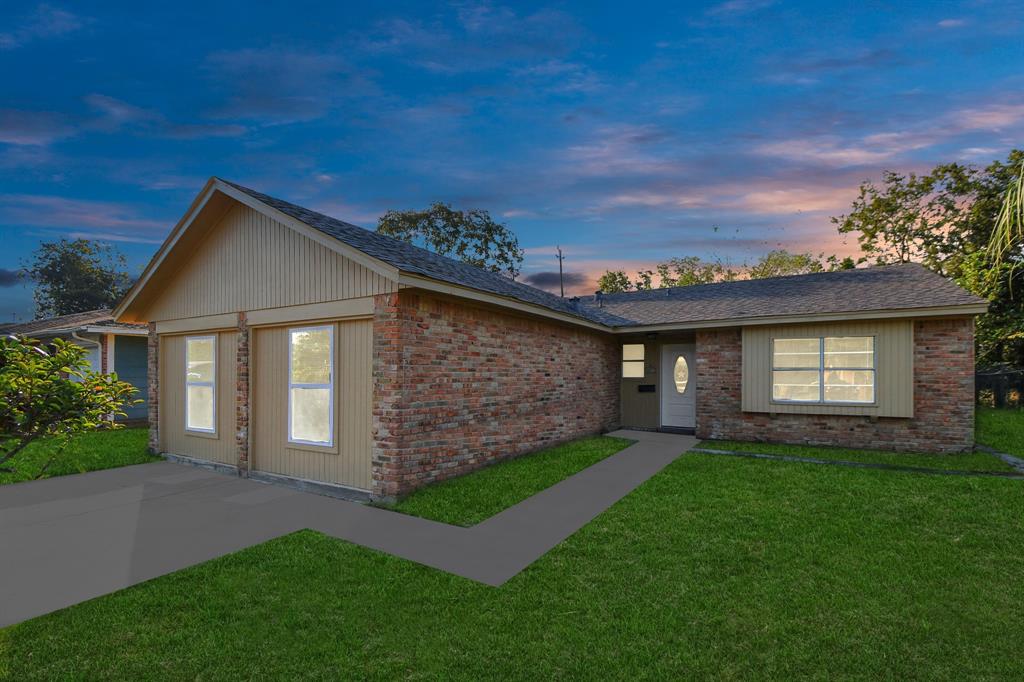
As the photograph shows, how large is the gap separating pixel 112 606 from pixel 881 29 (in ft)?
44.3

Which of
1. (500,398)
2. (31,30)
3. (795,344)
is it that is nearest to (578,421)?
(500,398)

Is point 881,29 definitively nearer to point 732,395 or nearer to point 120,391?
point 732,395

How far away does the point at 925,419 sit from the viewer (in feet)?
31.8

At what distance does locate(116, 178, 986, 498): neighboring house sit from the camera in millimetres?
6914

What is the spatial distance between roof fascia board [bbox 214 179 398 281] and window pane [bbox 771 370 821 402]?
9329 mm

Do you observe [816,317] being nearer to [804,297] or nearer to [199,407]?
[804,297]

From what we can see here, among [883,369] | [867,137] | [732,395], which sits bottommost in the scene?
[732,395]

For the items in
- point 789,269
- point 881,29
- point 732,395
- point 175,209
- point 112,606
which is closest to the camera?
point 112,606

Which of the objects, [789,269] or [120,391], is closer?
[120,391]

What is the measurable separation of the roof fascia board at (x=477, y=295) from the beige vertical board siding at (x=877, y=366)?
4315 mm

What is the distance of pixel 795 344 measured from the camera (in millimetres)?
10820

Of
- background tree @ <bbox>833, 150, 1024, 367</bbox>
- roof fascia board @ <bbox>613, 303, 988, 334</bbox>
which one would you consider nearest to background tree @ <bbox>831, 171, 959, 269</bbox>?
background tree @ <bbox>833, 150, 1024, 367</bbox>

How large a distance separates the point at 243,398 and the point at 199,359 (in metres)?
2.21

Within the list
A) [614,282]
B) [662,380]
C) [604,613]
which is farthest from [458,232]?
[604,613]
